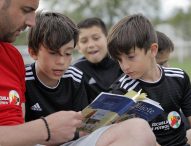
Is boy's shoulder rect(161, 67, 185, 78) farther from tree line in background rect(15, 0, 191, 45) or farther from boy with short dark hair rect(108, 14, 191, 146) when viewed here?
tree line in background rect(15, 0, 191, 45)

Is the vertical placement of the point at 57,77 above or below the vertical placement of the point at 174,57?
above

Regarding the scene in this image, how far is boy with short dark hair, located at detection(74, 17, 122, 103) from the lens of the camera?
3969mm

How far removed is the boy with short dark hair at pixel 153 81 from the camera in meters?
2.86

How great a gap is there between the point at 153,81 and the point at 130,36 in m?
0.32

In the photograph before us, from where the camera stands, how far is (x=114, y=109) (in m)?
2.25

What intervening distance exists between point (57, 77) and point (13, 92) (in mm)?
500

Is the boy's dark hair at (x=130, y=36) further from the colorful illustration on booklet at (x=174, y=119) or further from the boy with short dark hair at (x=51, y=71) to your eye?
the colorful illustration on booklet at (x=174, y=119)

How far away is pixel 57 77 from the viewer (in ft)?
9.16

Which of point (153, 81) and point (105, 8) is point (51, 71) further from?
point (105, 8)

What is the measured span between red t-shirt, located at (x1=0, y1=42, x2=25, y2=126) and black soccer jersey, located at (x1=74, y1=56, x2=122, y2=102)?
4.42 feet

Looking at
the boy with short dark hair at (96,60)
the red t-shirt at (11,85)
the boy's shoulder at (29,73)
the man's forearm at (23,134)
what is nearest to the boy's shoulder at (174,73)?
the boy with short dark hair at (96,60)

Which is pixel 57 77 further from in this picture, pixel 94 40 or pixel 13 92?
pixel 94 40

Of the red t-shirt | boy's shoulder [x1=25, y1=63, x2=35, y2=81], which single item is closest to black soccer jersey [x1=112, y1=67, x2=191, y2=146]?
boy's shoulder [x1=25, y1=63, x2=35, y2=81]

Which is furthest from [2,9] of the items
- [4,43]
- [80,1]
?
[80,1]
